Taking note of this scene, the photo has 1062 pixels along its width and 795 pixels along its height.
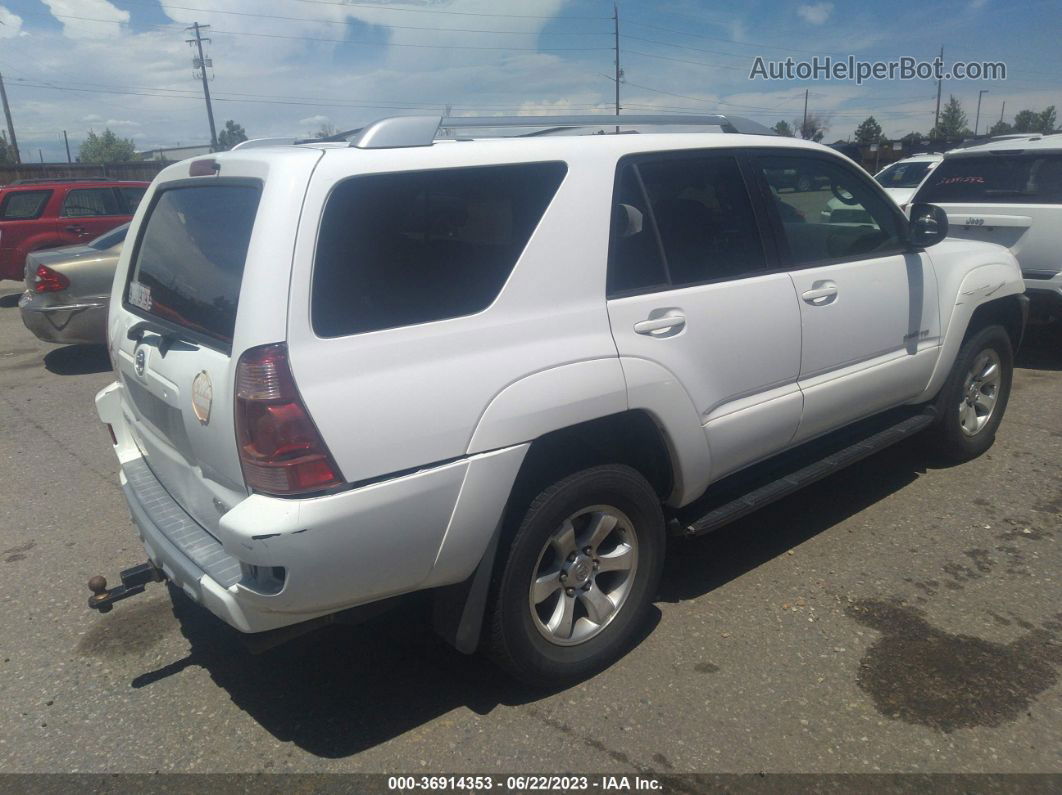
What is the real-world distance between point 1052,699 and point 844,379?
61.0 inches

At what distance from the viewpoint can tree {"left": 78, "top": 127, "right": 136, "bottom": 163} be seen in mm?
78062

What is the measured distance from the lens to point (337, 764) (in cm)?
266

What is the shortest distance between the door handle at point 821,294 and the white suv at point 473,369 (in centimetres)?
3

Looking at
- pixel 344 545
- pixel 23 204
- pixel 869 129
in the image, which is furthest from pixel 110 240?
pixel 869 129

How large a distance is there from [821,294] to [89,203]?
12320 mm

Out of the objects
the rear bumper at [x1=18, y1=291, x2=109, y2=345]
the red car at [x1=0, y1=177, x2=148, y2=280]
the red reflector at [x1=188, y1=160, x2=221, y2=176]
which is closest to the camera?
the red reflector at [x1=188, y1=160, x2=221, y2=176]

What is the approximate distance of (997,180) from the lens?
730cm

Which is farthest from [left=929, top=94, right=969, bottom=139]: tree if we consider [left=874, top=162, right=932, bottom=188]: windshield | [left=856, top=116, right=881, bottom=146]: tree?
[left=874, top=162, right=932, bottom=188]: windshield

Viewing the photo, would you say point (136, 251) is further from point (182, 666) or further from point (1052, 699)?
point (1052, 699)

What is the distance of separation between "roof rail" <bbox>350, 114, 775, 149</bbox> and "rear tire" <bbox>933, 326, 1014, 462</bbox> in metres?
1.91

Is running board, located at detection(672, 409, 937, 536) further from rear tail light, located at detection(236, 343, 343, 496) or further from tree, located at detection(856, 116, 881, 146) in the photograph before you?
tree, located at detection(856, 116, 881, 146)

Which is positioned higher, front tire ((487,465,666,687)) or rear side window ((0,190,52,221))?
rear side window ((0,190,52,221))

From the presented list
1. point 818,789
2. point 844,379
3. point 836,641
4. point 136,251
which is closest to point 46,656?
point 136,251

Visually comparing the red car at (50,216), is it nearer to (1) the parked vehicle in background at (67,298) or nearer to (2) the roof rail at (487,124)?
(1) the parked vehicle in background at (67,298)
